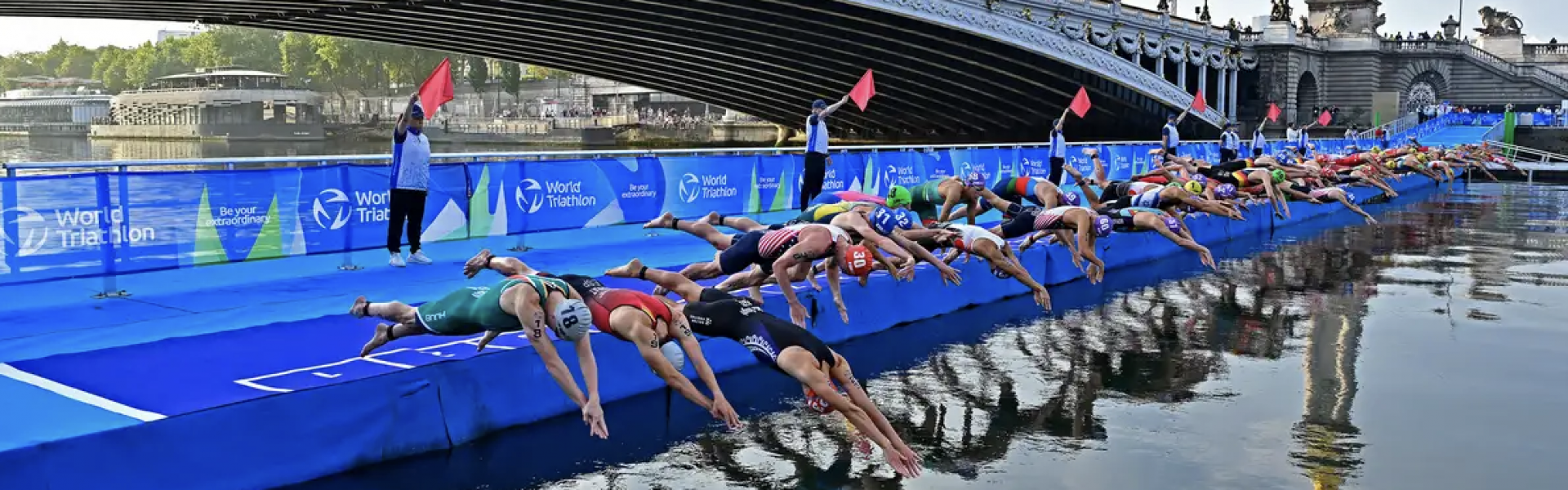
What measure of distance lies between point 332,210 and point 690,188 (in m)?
7.19

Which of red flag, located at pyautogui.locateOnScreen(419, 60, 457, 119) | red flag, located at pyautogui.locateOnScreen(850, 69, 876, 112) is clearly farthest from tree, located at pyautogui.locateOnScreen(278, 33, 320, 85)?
red flag, located at pyautogui.locateOnScreen(419, 60, 457, 119)

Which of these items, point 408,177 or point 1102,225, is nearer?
point 408,177

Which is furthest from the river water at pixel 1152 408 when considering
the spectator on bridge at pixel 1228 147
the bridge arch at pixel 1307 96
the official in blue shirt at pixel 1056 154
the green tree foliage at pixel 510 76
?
the green tree foliage at pixel 510 76

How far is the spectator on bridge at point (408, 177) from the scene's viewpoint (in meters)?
15.7

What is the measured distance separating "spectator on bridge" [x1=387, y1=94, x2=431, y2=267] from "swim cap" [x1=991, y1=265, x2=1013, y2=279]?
704 centimetres

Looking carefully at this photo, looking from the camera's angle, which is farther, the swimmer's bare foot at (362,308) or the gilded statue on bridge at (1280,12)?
the gilded statue on bridge at (1280,12)

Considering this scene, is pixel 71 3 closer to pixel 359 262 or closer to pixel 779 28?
pixel 779 28

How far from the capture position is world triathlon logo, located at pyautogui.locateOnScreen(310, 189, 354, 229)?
16047mm

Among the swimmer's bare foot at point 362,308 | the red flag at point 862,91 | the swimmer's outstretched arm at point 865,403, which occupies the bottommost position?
the swimmer's outstretched arm at point 865,403

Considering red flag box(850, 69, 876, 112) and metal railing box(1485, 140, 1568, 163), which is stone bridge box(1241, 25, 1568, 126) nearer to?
metal railing box(1485, 140, 1568, 163)

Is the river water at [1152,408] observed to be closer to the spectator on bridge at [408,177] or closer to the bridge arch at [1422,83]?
the spectator on bridge at [408,177]

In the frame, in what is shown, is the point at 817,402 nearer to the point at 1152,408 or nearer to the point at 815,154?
the point at 1152,408

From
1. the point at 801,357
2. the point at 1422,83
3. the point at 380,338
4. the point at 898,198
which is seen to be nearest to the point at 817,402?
the point at 801,357

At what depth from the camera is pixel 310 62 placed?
497ft
